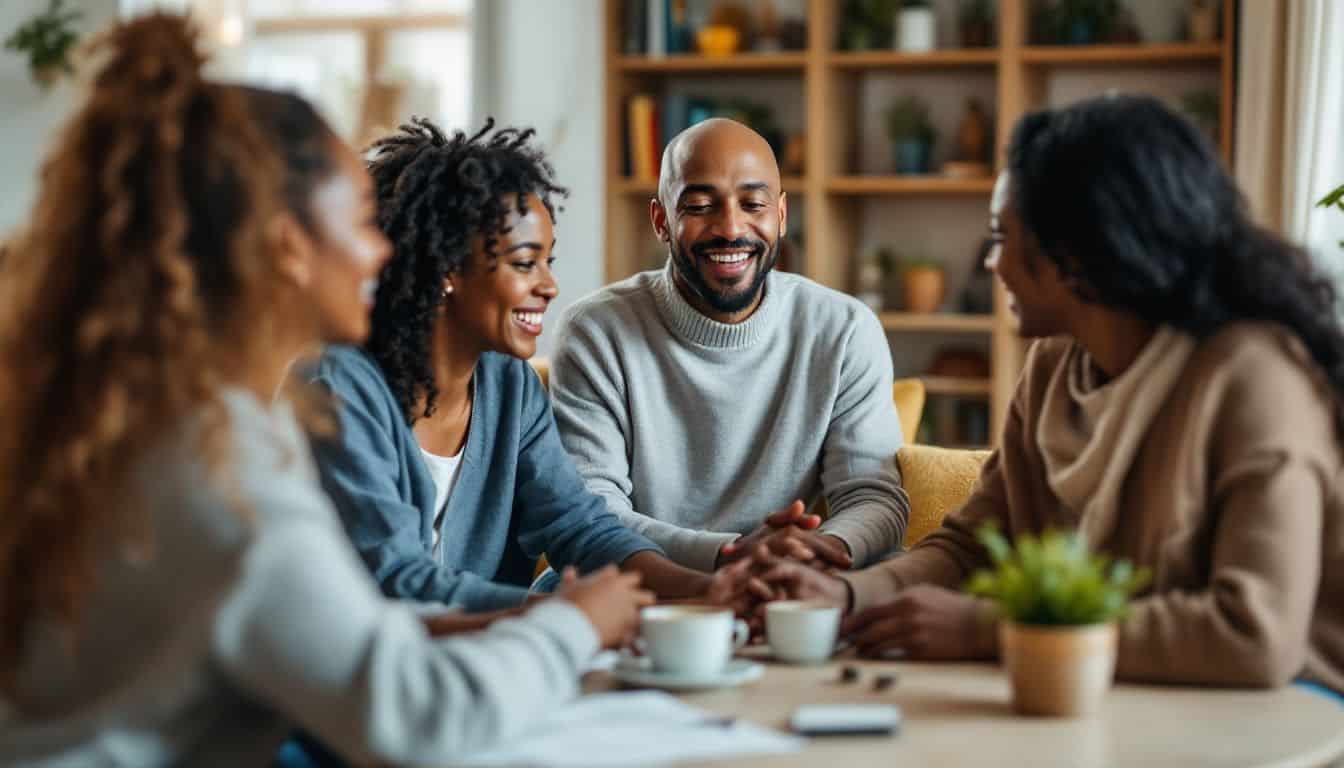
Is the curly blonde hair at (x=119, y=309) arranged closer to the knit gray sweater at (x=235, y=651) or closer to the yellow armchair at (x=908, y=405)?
the knit gray sweater at (x=235, y=651)

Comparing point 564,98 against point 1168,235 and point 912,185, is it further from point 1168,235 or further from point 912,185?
point 1168,235

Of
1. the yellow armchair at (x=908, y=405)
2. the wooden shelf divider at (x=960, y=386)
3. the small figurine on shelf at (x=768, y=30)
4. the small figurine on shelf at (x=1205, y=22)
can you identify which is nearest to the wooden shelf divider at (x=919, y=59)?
the small figurine on shelf at (x=768, y=30)

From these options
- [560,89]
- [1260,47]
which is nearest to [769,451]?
[1260,47]

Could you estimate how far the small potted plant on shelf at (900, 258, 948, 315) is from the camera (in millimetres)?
5102

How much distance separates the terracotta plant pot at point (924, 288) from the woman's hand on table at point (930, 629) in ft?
11.5

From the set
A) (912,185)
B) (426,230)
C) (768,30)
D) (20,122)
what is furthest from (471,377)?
(20,122)

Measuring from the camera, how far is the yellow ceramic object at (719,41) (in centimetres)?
519

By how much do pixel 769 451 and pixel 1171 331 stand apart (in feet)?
3.96

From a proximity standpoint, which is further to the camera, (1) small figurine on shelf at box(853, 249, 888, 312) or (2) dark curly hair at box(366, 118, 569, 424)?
(1) small figurine on shelf at box(853, 249, 888, 312)

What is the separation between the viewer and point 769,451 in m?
2.81

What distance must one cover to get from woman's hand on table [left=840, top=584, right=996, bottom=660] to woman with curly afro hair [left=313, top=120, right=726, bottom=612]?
442mm

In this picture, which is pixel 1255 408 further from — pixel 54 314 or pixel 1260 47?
pixel 1260 47

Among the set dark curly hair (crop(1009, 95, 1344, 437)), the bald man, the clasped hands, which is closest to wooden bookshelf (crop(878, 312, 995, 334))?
the bald man

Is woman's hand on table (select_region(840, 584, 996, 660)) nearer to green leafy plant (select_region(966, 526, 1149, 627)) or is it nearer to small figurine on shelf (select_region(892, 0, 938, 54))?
green leafy plant (select_region(966, 526, 1149, 627))
